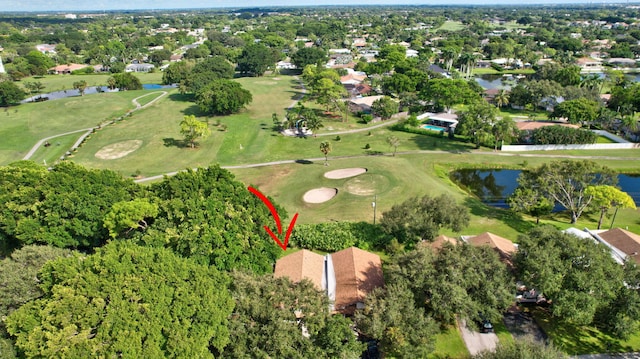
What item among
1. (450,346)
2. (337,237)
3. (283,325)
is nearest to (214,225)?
(283,325)

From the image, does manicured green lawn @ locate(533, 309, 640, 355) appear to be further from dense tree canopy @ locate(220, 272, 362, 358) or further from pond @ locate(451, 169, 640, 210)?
pond @ locate(451, 169, 640, 210)

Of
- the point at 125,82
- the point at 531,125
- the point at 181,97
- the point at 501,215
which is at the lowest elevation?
the point at 501,215

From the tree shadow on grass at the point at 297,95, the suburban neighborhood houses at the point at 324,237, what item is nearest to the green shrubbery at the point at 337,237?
the suburban neighborhood houses at the point at 324,237

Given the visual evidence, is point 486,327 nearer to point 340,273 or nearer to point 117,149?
point 340,273

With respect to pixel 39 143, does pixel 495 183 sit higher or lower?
lower

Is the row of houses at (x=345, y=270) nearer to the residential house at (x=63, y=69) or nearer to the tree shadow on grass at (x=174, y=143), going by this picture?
the tree shadow on grass at (x=174, y=143)

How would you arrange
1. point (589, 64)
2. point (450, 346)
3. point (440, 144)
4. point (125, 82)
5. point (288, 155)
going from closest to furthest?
point (450, 346) < point (288, 155) < point (440, 144) < point (125, 82) < point (589, 64)

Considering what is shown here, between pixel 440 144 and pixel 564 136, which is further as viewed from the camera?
pixel 440 144

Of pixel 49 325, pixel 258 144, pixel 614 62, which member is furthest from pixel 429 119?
pixel 614 62
